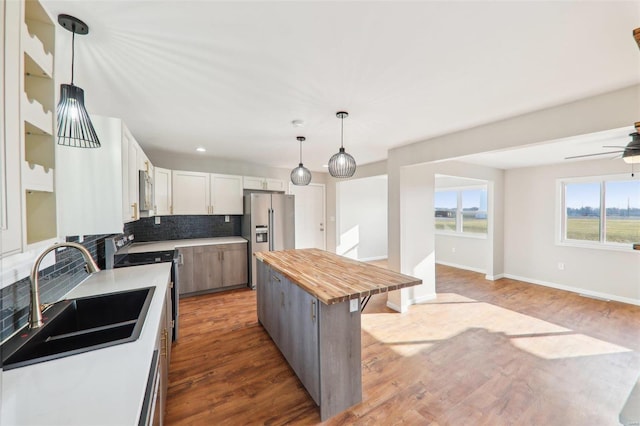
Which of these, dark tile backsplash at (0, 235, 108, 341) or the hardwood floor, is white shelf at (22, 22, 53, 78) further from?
the hardwood floor

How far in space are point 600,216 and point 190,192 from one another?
23.6 ft

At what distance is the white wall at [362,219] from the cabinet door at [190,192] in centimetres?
300

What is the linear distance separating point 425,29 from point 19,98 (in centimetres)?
168

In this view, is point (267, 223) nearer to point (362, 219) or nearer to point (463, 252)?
point (362, 219)

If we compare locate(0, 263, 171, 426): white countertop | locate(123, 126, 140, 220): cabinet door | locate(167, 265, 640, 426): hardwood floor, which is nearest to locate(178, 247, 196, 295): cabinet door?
locate(167, 265, 640, 426): hardwood floor

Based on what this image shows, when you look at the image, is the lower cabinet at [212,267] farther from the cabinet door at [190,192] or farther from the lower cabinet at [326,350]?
the lower cabinet at [326,350]

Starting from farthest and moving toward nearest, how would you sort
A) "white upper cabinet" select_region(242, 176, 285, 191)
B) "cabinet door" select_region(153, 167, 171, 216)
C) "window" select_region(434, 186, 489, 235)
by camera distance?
"window" select_region(434, 186, 489, 235) < "white upper cabinet" select_region(242, 176, 285, 191) < "cabinet door" select_region(153, 167, 171, 216)

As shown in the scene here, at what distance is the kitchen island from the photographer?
1.77 metres

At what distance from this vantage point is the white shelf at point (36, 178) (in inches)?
30.1

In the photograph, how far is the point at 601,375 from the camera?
221 cm

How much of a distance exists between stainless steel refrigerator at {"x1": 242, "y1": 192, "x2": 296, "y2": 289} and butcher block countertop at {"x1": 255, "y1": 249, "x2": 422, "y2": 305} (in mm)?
1732

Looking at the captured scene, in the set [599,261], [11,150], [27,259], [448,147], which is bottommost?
[599,261]

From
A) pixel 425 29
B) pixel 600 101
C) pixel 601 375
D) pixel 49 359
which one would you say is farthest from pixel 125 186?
pixel 601 375

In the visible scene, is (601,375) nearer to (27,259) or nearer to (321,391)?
(321,391)
